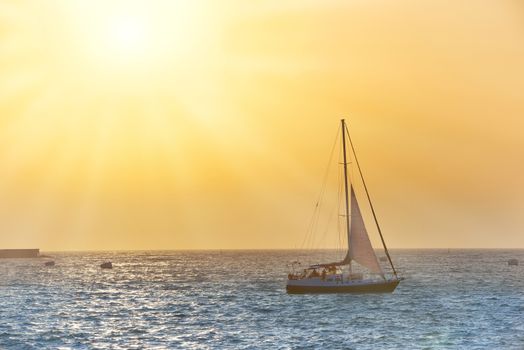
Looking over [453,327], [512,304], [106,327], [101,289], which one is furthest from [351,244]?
[101,289]

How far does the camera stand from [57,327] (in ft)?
227

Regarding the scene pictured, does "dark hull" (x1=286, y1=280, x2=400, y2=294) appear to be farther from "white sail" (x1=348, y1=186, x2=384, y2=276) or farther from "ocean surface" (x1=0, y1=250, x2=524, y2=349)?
"white sail" (x1=348, y1=186, x2=384, y2=276)

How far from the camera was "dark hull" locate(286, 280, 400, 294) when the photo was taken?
9181 cm

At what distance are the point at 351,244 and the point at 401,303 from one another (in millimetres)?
9043

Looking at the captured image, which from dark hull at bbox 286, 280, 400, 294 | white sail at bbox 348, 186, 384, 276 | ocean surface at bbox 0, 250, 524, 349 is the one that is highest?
white sail at bbox 348, 186, 384, 276

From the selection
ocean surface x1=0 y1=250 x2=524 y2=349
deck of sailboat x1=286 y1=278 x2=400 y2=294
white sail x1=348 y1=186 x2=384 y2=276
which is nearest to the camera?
ocean surface x1=0 y1=250 x2=524 y2=349

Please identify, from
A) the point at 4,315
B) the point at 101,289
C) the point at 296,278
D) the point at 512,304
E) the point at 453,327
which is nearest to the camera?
the point at 453,327

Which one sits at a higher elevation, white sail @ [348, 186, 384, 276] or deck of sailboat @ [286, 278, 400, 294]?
Answer: white sail @ [348, 186, 384, 276]

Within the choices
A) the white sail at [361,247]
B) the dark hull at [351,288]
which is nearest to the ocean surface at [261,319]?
the dark hull at [351,288]

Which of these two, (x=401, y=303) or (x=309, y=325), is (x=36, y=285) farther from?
(x=309, y=325)

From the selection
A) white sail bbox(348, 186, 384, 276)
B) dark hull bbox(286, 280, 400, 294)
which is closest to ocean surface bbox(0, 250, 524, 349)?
dark hull bbox(286, 280, 400, 294)

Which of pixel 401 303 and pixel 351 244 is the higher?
pixel 351 244

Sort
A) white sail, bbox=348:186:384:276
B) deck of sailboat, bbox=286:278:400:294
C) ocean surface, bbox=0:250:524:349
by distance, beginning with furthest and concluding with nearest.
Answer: deck of sailboat, bbox=286:278:400:294 < white sail, bbox=348:186:384:276 < ocean surface, bbox=0:250:524:349

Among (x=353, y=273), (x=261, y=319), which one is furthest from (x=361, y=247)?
(x=261, y=319)
